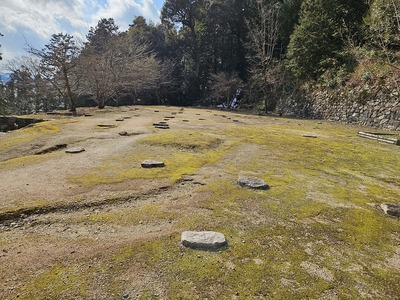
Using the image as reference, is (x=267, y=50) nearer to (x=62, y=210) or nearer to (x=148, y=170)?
(x=148, y=170)

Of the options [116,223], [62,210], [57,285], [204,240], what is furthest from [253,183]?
[57,285]

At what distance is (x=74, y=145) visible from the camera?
21.7ft

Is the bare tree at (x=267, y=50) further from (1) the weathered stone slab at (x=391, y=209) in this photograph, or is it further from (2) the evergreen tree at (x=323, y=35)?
(1) the weathered stone slab at (x=391, y=209)

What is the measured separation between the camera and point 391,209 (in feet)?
10.8

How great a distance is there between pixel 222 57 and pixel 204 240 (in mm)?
32425

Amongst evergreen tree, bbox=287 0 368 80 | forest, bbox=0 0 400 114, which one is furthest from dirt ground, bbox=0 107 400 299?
evergreen tree, bbox=287 0 368 80

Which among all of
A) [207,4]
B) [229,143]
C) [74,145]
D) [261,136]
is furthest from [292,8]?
[74,145]

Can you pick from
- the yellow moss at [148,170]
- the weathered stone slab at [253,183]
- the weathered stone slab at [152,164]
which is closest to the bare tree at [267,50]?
the yellow moss at [148,170]

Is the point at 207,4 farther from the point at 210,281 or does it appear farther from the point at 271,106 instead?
the point at 210,281

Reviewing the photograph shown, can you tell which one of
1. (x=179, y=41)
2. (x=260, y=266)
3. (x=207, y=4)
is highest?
(x=207, y=4)

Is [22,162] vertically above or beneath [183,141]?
beneath

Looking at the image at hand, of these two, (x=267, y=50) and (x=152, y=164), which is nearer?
(x=152, y=164)

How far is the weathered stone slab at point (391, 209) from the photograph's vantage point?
3266mm

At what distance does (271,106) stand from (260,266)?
73.5ft
